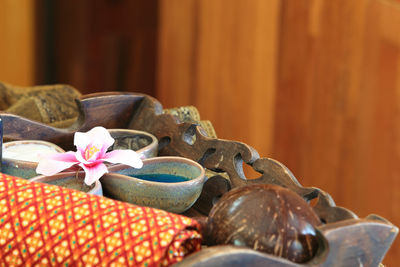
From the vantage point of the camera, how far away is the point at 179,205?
0.50 m

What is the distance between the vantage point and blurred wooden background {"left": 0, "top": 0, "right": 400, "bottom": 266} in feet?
5.03

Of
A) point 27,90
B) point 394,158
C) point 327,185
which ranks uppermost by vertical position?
point 27,90

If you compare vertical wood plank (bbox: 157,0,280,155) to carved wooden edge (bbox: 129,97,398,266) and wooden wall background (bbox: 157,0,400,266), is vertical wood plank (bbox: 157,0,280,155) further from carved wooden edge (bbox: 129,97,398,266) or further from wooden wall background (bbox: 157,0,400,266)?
carved wooden edge (bbox: 129,97,398,266)

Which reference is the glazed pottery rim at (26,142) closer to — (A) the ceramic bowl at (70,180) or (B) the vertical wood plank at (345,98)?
(A) the ceramic bowl at (70,180)

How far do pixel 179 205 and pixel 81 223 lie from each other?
0.12m

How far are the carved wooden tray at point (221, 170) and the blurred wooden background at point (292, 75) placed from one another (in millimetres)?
984

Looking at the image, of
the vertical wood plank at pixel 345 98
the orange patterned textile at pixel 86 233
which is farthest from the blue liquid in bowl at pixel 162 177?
the vertical wood plank at pixel 345 98

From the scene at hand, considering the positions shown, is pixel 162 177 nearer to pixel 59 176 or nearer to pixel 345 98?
pixel 59 176

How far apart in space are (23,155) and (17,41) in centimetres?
187

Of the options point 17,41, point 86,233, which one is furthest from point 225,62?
point 86,233

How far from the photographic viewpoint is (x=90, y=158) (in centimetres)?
53

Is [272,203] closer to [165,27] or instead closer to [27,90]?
[27,90]

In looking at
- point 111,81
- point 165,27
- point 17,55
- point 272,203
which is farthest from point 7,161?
point 17,55

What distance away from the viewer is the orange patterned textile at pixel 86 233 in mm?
375
